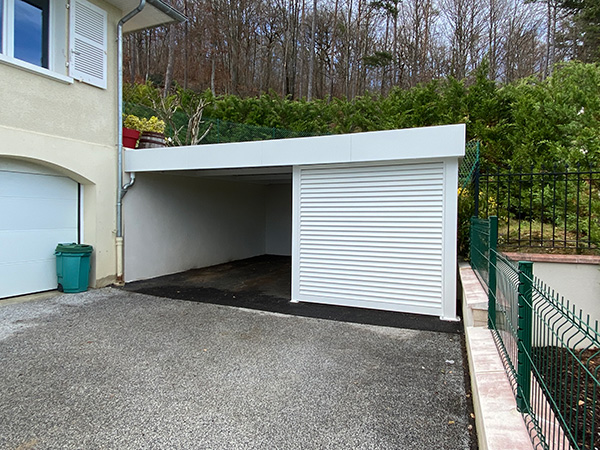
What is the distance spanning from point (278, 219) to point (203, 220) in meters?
3.28

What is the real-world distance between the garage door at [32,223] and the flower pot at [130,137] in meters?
1.25

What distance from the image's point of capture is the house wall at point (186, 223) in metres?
7.66

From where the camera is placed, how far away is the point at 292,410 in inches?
114

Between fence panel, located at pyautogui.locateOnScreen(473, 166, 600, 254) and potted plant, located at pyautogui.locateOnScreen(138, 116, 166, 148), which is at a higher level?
potted plant, located at pyautogui.locateOnScreen(138, 116, 166, 148)

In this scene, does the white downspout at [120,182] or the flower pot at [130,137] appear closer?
the white downspout at [120,182]

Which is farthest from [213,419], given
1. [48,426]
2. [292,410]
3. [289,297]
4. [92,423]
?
[289,297]

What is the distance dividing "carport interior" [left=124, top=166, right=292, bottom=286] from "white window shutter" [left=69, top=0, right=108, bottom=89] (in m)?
1.98

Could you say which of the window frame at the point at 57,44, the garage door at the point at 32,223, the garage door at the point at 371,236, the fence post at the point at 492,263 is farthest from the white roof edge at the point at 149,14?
the fence post at the point at 492,263

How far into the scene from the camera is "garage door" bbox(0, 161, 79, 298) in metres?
5.92


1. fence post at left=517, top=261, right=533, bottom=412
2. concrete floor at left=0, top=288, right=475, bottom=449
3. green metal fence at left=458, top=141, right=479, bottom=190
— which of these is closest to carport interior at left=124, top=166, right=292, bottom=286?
concrete floor at left=0, top=288, right=475, bottom=449

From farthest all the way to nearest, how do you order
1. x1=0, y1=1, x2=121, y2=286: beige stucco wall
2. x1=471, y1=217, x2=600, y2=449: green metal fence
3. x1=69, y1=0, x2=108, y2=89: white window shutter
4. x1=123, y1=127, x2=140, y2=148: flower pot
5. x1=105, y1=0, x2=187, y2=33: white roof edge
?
x1=123, y1=127, x2=140, y2=148: flower pot
x1=105, y1=0, x2=187, y2=33: white roof edge
x1=69, y1=0, x2=108, y2=89: white window shutter
x1=0, y1=1, x2=121, y2=286: beige stucco wall
x1=471, y1=217, x2=600, y2=449: green metal fence

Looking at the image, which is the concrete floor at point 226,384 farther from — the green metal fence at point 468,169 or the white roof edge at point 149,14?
the white roof edge at point 149,14

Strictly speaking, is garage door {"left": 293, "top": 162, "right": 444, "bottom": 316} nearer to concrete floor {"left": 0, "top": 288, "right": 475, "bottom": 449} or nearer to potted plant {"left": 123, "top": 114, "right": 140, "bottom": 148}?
concrete floor {"left": 0, "top": 288, "right": 475, "bottom": 449}

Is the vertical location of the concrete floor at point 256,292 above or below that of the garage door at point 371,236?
below
